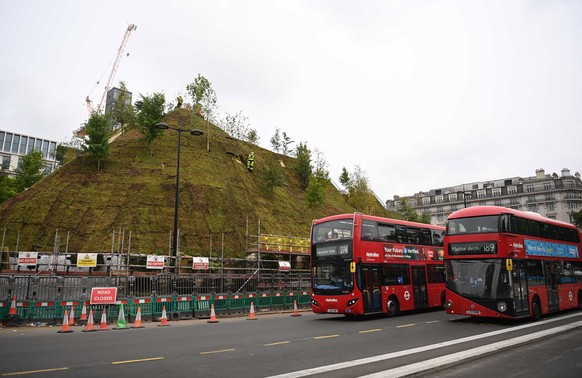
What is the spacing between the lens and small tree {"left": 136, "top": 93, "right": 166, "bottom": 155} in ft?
158

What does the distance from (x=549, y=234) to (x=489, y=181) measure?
105385 millimetres

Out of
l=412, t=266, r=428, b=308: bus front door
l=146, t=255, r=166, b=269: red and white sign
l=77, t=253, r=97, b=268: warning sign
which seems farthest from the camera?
l=77, t=253, r=97, b=268: warning sign

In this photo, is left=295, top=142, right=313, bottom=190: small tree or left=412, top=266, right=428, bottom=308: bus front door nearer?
left=412, top=266, right=428, bottom=308: bus front door

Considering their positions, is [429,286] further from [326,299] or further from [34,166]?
[34,166]

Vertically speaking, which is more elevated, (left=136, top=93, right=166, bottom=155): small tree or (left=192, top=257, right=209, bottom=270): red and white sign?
(left=136, top=93, right=166, bottom=155): small tree

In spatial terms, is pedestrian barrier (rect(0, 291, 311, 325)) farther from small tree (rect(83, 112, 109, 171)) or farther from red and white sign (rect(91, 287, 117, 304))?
small tree (rect(83, 112, 109, 171))

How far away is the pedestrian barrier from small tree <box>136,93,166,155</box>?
3153 centimetres

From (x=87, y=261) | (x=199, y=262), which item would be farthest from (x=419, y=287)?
(x=87, y=261)

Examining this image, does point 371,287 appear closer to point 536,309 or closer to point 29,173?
point 536,309

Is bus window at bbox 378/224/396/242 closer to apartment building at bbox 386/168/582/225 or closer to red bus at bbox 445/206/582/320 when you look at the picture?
red bus at bbox 445/206/582/320

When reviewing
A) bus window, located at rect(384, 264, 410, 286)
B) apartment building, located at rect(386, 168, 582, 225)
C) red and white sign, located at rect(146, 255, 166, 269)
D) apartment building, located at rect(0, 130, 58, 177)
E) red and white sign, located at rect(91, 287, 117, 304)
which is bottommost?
red and white sign, located at rect(91, 287, 117, 304)

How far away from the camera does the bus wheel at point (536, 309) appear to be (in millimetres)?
15270

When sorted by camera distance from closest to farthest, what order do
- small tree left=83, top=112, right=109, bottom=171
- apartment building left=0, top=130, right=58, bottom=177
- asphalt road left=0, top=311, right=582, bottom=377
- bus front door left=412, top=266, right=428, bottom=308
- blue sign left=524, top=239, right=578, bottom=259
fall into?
asphalt road left=0, top=311, right=582, bottom=377 → blue sign left=524, top=239, right=578, bottom=259 → bus front door left=412, top=266, right=428, bottom=308 → small tree left=83, top=112, right=109, bottom=171 → apartment building left=0, top=130, right=58, bottom=177

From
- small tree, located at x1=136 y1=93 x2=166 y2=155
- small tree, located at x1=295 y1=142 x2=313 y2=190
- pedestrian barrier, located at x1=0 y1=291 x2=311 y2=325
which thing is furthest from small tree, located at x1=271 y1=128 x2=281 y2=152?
pedestrian barrier, located at x1=0 y1=291 x2=311 y2=325
